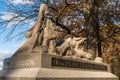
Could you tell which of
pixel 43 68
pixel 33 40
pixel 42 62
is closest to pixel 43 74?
pixel 43 68

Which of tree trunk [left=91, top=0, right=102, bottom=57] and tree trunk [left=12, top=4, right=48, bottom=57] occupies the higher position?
tree trunk [left=91, top=0, right=102, bottom=57]

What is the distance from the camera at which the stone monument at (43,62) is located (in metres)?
7.69

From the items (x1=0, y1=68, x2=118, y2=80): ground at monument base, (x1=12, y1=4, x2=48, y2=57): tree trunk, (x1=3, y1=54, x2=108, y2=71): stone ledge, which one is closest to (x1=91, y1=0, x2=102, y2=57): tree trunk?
(x1=3, y1=54, x2=108, y2=71): stone ledge

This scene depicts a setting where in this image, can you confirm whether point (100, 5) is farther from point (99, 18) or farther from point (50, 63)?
point (50, 63)

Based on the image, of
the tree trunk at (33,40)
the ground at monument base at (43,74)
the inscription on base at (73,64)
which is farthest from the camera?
the tree trunk at (33,40)

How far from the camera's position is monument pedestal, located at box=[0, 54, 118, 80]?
A: 7494 millimetres

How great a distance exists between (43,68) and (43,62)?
0.19m

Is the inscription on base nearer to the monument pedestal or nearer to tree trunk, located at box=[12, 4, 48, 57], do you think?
the monument pedestal

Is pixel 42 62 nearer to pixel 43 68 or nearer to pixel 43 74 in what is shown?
pixel 43 68

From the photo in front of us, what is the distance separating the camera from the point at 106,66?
13.0 metres

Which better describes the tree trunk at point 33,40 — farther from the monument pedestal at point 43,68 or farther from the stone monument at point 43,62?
the monument pedestal at point 43,68

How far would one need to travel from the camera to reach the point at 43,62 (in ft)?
25.4

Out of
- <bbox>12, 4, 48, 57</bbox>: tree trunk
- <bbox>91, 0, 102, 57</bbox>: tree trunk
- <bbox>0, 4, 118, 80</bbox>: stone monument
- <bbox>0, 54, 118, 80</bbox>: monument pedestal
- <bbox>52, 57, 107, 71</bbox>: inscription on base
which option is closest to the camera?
<bbox>0, 54, 118, 80</bbox>: monument pedestal

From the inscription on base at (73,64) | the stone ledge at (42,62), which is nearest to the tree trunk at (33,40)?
the stone ledge at (42,62)
